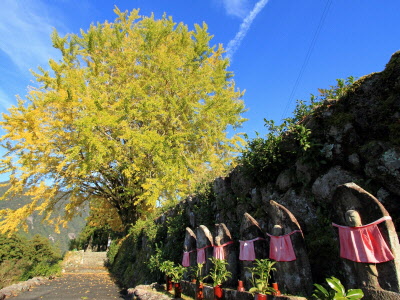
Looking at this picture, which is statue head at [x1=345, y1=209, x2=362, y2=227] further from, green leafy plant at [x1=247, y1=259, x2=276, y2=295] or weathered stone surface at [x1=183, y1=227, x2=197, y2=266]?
weathered stone surface at [x1=183, y1=227, x2=197, y2=266]

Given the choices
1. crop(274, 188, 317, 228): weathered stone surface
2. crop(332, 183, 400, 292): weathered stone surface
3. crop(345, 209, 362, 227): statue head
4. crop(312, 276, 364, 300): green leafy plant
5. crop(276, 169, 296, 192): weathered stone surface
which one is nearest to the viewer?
crop(312, 276, 364, 300): green leafy plant

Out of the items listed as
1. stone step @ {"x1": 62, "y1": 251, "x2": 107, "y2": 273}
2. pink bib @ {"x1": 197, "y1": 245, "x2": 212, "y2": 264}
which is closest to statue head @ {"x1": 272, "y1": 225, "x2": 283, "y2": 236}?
pink bib @ {"x1": 197, "y1": 245, "x2": 212, "y2": 264}

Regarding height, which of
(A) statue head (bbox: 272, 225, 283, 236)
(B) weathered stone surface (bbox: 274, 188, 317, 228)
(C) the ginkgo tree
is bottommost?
(A) statue head (bbox: 272, 225, 283, 236)

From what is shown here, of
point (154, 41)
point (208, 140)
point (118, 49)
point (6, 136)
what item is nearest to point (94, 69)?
point (118, 49)

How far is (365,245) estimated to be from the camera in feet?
9.19

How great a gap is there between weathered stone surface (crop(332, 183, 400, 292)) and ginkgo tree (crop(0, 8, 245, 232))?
647cm

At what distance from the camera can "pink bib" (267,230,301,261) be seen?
11.6ft

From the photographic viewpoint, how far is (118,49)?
50.6 ft

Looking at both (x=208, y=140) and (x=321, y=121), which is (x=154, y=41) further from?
(x=321, y=121)

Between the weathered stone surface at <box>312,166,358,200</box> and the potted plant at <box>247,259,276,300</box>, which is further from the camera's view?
the weathered stone surface at <box>312,166,358,200</box>

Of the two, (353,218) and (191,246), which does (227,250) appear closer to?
(191,246)

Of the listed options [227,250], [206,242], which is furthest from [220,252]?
[206,242]

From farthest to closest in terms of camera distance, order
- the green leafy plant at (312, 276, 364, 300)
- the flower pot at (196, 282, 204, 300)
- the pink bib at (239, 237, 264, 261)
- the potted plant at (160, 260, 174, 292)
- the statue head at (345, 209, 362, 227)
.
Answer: the potted plant at (160, 260, 174, 292)
the flower pot at (196, 282, 204, 300)
the pink bib at (239, 237, 264, 261)
the statue head at (345, 209, 362, 227)
the green leafy plant at (312, 276, 364, 300)

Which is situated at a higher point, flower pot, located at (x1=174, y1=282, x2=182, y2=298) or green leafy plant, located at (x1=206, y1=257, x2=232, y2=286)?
green leafy plant, located at (x1=206, y1=257, x2=232, y2=286)
